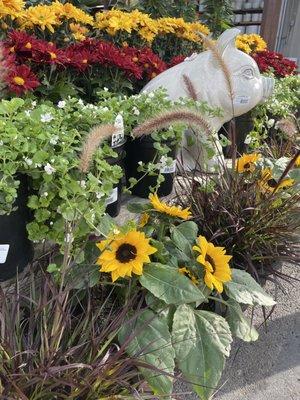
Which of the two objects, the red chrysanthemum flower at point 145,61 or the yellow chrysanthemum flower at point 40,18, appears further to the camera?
the red chrysanthemum flower at point 145,61

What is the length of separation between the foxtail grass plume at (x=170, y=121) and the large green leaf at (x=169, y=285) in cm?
39

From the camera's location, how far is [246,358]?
4.58 ft

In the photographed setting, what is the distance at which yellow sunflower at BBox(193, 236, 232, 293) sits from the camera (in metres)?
1.17

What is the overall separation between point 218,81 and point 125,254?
1270 millimetres

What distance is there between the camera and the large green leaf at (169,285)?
108 centimetres

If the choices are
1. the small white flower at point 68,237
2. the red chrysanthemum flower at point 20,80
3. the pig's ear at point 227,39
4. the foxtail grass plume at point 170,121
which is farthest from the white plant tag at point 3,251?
the pig's ear at point 227,39

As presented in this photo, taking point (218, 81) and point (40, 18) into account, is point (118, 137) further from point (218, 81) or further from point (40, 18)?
point (40, 18)

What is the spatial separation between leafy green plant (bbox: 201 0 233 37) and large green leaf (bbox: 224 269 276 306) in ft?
12.5

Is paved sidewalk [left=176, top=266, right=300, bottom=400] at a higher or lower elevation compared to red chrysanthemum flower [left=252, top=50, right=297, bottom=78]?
lower

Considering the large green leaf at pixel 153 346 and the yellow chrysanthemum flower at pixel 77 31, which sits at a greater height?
the yellow chrysanthemum flower at pixel 77 31

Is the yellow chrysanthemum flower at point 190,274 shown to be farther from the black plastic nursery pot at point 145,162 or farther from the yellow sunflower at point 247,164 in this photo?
the yellow sunflower at point 247,164

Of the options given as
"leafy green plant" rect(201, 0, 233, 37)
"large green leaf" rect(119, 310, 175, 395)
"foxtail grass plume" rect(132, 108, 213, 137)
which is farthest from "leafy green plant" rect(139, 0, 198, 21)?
"large green leaf" rect(119, 310, 175, 395)

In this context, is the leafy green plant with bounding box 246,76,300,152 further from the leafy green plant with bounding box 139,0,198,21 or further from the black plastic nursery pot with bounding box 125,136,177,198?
the leafy green plant with bounding box 139,0,198,21

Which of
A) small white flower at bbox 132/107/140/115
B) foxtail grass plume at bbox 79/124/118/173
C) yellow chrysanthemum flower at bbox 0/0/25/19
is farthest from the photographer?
yellow chrysanthemum flower at bbox 0/0/25/19
